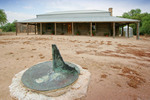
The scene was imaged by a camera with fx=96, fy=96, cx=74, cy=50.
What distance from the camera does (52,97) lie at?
1.55 m

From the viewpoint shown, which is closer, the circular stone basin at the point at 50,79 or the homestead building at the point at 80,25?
the circular stone basin at the point at 50,79

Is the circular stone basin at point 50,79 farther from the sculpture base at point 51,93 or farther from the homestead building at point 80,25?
the homestead building at point 80,25

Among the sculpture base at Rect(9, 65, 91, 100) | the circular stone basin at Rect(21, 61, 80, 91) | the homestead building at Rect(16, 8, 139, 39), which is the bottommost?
the sculpture base at Rect(9, 65, 91, 100)

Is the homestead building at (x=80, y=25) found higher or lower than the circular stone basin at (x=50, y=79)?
higher

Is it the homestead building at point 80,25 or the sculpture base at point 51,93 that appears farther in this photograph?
the homestead building at point 80,25

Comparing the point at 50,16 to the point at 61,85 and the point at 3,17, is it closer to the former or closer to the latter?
the point at 3,17

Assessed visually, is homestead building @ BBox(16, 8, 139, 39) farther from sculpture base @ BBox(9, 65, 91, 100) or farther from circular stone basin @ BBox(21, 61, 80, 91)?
sculpture base @ BBox(9, 65, 91, 100)

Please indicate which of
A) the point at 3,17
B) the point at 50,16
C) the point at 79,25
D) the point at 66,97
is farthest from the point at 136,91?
the point at 3,17

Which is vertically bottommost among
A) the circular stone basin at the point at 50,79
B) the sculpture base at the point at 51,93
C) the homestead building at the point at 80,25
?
the sculpture base at the point at 51,93

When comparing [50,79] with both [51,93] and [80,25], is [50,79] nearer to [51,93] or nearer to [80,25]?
[51,93]

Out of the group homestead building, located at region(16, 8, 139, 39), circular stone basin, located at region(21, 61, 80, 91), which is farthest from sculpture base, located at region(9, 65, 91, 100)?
homestead building, located at region(16, 8, 139, 39)

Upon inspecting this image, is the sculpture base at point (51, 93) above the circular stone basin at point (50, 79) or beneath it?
beneath

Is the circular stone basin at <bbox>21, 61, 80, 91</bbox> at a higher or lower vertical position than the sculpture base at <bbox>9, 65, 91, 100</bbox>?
higher

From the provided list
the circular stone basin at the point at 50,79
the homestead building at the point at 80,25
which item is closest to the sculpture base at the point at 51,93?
the circular stone basin at the point at 50,79
